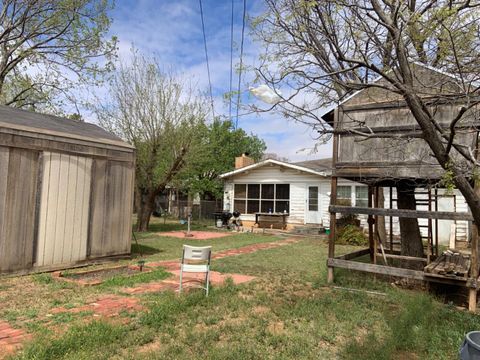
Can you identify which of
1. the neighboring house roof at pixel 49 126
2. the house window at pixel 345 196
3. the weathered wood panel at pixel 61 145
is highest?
the neighboring house roof at pixel 49 126

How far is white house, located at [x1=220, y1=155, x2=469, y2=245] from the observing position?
17.5m

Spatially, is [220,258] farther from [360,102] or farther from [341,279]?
[360,102]

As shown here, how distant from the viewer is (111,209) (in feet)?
28.8

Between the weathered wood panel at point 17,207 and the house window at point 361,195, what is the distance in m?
14.0

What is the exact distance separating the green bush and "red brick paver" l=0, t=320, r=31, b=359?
41.6 feet

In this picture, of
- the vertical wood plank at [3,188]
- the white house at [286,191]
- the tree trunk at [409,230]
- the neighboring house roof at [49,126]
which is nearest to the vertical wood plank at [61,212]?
the neighboring house roof at [49,126]

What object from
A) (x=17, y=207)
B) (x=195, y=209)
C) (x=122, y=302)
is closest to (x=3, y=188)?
(x=17, y=207)

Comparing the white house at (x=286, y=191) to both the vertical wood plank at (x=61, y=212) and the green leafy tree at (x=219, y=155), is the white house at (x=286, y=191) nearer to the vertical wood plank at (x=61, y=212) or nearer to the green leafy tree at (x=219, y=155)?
the green leafy tree at (x=219, y=155)

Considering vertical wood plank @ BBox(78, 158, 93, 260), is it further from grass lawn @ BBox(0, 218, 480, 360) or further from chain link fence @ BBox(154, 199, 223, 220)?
chain link fence @ BBox(154, 199, 223, 220)

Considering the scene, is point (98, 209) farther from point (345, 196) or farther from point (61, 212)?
point (345, 196)

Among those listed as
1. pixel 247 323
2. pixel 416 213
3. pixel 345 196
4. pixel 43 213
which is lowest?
pixel 247 323

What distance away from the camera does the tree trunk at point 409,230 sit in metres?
8.85

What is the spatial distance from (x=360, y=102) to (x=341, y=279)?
3742 millimetres

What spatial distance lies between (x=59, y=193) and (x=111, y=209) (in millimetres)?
1410
